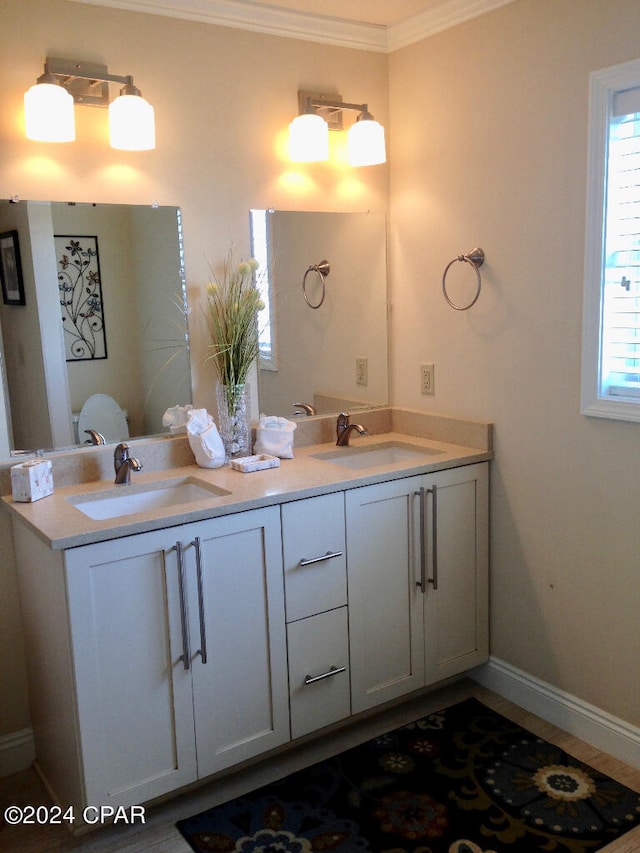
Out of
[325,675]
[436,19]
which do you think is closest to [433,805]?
[325,675]

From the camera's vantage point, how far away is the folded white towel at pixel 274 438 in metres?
2.76

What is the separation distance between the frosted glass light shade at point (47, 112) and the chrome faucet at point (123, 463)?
953mm

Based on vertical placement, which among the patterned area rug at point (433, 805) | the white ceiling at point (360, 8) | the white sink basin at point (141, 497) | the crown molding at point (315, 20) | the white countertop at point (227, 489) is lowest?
the patterned area rug at point (433, 805)

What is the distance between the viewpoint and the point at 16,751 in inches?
97.5

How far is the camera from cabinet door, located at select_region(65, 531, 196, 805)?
1.98 meters

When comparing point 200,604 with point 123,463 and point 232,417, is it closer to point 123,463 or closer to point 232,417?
point 123,463

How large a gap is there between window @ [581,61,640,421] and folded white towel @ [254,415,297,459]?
103 cm

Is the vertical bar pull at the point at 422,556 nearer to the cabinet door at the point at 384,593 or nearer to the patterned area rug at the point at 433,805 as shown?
the cabinet door at the point at 384,593

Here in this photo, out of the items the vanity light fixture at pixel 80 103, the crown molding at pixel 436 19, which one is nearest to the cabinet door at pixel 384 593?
the vanity light fixture at pixel 80 103

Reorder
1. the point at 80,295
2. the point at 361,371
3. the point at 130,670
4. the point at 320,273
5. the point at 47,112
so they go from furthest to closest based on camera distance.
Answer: the point at 361,371 → the point at 320,273 → the point at 80,295 → the point at 47,112 → the point at 130,670

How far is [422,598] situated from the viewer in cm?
268

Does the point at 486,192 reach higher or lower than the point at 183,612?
higher

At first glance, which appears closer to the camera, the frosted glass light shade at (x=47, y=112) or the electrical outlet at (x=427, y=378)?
the frosted glass light shade at (x=47, y=112)

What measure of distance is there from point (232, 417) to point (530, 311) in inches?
42.5
